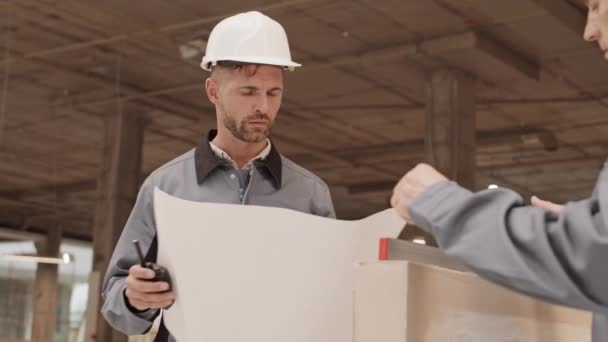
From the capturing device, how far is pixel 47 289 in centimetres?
2305

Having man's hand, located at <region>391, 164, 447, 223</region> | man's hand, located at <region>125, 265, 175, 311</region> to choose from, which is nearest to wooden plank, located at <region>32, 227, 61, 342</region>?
man's hand, located at <region>125, 265, 175, 311</region>

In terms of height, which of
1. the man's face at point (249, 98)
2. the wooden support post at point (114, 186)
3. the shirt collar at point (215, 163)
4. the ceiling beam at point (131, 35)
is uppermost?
the ceiling beam at point (131, 35)

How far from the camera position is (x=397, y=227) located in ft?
5.90

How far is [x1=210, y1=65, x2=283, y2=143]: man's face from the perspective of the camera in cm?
232

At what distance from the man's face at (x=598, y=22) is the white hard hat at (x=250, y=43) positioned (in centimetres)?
103

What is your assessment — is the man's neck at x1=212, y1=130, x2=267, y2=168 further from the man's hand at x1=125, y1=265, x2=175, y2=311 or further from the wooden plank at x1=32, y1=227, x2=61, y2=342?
the wooden plank at x1=32, y1=227, x2=61, y2=342

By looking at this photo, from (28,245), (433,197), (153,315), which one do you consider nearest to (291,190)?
(153,315)

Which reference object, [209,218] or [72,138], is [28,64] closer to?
[72,138]

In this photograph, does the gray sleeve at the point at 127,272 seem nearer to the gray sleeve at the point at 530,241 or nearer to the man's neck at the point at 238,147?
the man's neck at the point at 238,147

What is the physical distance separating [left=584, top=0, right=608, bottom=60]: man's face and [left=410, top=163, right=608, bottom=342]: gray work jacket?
0.85ft

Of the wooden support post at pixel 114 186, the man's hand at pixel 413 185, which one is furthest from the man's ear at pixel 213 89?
the wooden support post at pixel 114 186

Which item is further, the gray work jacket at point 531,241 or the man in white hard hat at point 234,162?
the man in white hard hat at point 234,162

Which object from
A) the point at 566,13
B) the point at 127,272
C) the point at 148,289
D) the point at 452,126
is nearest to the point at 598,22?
the point at 148,289

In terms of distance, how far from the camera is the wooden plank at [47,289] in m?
22.7
